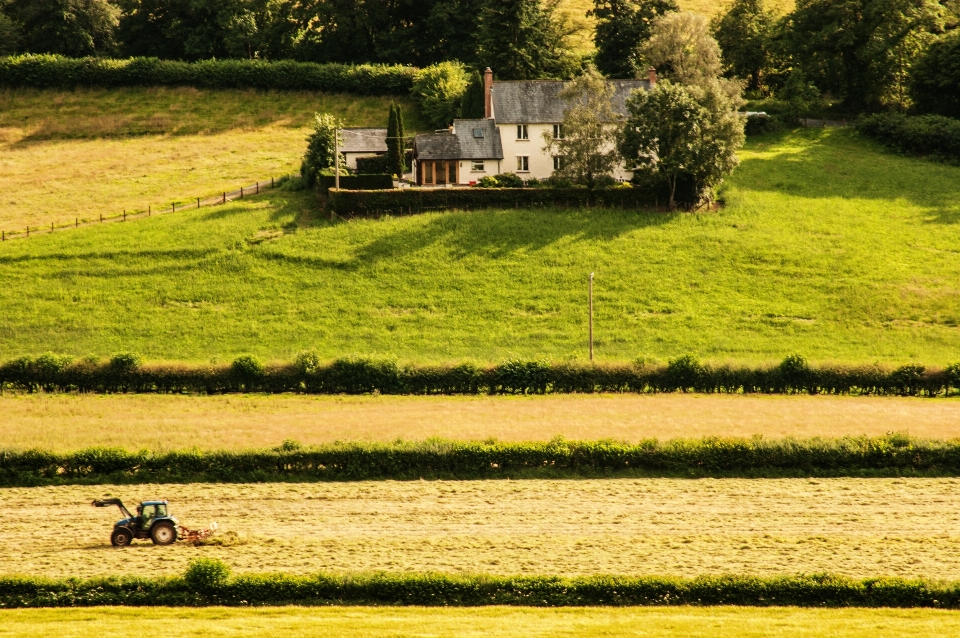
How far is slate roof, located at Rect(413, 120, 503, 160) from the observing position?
80.7 meters

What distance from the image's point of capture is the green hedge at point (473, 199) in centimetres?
7450

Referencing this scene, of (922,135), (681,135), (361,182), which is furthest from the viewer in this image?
(922,135)

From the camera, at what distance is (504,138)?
82.8m

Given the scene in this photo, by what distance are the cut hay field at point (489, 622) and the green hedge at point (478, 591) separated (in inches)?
21.7

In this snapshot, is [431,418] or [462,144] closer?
[431,418]

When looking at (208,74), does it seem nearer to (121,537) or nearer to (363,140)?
(363,140)

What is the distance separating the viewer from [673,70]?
286 ft

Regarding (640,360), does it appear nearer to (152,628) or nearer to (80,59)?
(152,628)

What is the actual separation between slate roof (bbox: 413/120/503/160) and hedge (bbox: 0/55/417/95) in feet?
81.4

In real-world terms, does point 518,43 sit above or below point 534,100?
above

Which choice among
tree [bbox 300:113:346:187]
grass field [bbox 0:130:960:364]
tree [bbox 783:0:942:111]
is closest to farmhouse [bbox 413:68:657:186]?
tree [bbox 300:113:346:187]

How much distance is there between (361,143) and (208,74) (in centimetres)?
3093

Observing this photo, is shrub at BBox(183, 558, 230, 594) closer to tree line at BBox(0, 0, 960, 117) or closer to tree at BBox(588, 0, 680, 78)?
tree line at BBox(0, 0, 960, 117)

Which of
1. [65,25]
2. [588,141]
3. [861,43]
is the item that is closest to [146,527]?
[588,141]
